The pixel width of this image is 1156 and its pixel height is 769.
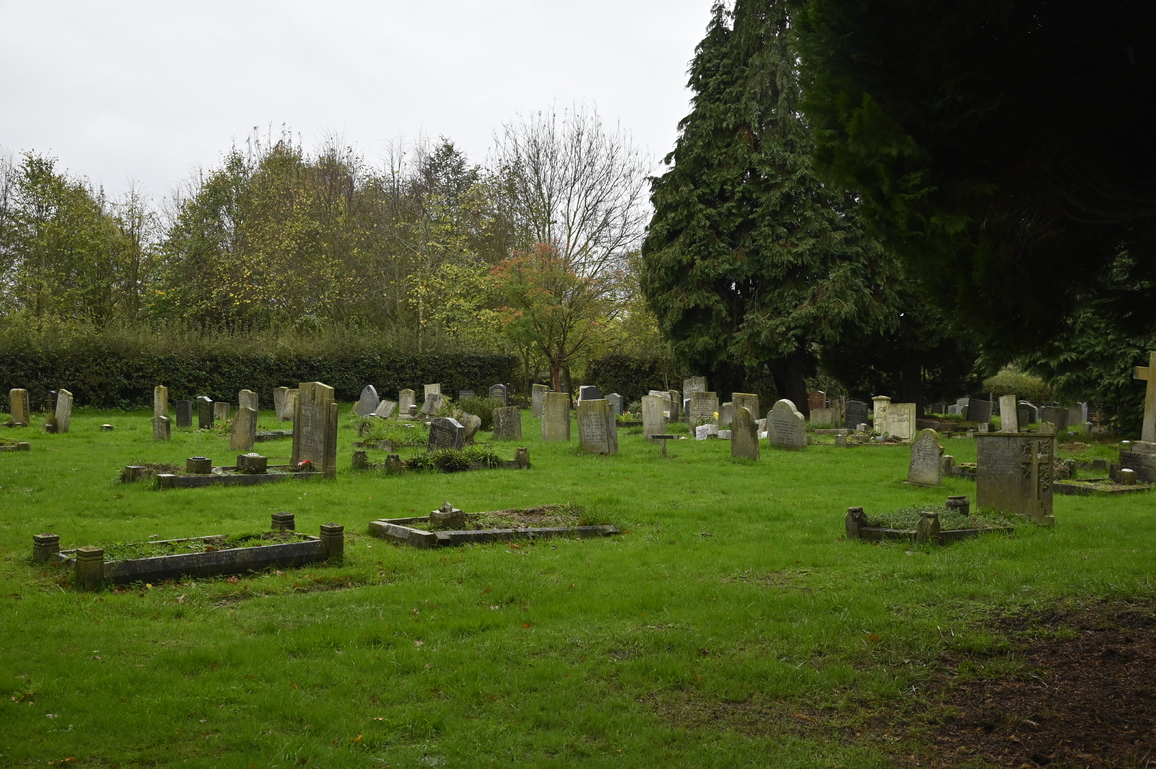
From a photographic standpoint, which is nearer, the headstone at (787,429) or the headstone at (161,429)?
the headstone at (161,429)

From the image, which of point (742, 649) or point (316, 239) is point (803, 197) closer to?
point (316, 239)

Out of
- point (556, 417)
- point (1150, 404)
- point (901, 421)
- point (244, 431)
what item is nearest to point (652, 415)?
point (556, 417)

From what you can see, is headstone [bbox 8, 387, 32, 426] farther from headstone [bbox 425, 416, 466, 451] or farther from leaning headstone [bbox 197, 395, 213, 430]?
headstone [bbox 425, 416, 466, 451]

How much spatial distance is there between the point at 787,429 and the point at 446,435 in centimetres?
733

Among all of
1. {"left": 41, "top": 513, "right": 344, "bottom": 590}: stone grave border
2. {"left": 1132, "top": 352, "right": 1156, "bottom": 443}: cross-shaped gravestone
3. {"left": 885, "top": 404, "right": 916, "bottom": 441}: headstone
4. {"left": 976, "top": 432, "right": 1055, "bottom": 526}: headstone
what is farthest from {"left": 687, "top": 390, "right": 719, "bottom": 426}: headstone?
{"left": 41, "top": 513, "right": 344, "bottom": 590}: stone grave border

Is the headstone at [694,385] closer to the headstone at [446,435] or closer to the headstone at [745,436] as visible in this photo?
the headstone at [745,436]

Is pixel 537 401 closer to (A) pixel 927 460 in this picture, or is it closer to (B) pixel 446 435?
(B) pixel 446 435

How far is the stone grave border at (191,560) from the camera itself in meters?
6.45

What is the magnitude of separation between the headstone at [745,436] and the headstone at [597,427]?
2263 millimetres

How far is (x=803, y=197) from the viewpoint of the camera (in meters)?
27.4

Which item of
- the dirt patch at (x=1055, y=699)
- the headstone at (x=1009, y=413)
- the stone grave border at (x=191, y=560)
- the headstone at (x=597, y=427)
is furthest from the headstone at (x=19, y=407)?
the headstone at (x=1009, y=413)

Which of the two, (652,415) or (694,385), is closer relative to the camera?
(652,415)

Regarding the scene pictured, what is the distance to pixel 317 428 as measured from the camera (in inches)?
498

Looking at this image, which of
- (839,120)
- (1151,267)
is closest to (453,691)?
(839,120)
